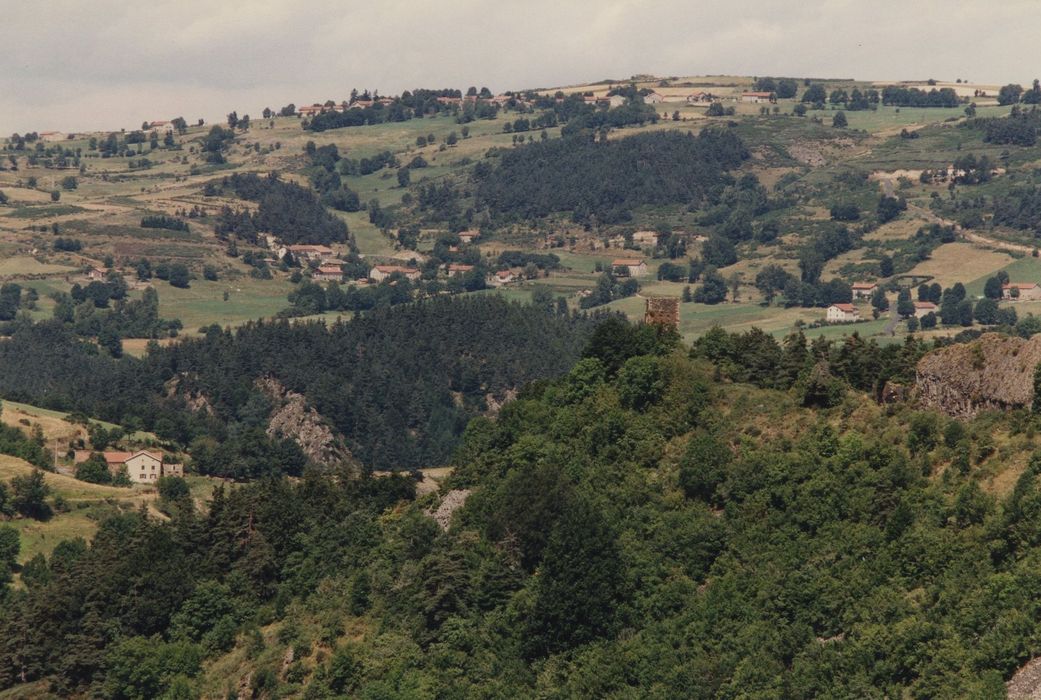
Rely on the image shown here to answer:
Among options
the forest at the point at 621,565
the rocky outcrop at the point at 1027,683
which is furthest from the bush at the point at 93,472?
the rocky outcrop at the point at 1027,683

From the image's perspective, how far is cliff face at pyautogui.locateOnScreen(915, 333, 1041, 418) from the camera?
231 ft

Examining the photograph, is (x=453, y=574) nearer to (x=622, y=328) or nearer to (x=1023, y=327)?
(x=622, y=328)

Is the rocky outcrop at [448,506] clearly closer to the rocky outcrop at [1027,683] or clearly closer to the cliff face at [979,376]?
the cliff face at [979,376]

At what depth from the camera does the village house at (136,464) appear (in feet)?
534

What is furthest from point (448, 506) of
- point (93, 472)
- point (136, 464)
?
point (136, 464)

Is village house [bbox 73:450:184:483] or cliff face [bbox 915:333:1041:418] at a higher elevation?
cliff face [bbox 915:333:1041:418]

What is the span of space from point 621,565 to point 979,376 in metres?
15.7

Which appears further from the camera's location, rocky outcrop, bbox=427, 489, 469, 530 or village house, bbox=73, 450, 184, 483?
village house, bbox=73, 450, 184, 483

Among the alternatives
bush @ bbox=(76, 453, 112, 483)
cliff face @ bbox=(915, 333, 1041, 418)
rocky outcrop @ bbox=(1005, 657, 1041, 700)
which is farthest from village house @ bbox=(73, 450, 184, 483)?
rocky outcrop @ bbox=(1005, 657, 1041, 700)

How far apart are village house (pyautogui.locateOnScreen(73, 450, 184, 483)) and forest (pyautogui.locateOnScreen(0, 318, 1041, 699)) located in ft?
206

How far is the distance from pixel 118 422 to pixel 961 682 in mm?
140655

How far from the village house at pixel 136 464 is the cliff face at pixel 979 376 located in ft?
324

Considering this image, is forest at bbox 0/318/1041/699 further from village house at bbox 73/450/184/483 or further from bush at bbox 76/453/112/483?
village house at bbox 73/450/184/483

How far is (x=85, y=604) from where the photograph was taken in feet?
290
